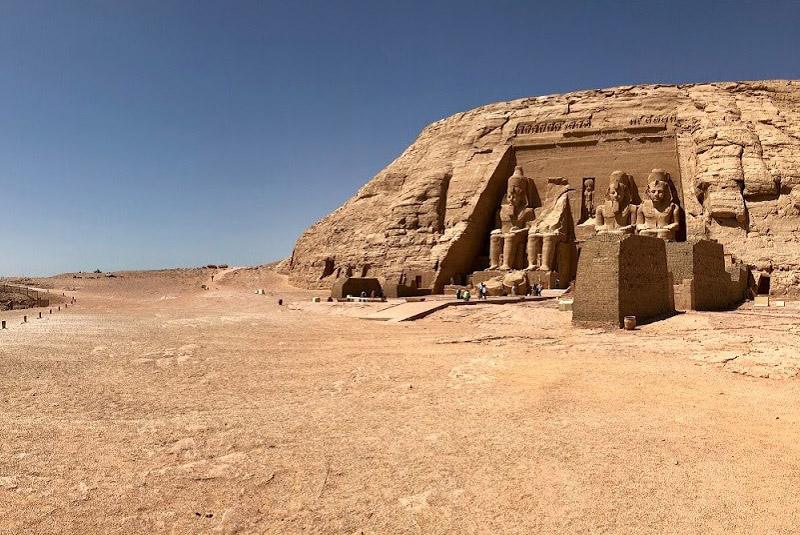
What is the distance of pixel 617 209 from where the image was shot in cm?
1945

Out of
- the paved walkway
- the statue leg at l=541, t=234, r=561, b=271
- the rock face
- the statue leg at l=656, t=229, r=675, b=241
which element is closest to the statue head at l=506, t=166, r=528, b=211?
the rock face

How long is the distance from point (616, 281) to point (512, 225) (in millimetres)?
11337

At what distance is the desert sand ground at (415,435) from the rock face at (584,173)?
9.68 metres

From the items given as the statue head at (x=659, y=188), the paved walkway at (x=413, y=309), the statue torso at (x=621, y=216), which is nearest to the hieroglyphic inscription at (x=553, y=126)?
the statue head at (x=659, y=188)

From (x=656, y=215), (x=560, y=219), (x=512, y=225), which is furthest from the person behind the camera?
(x=512, y=225)

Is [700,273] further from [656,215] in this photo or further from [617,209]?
[617,209]

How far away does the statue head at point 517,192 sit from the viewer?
2094cm

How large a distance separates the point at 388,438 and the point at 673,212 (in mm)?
17170

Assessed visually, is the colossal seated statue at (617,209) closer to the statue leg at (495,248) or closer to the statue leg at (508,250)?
the statue leg at (508,250)

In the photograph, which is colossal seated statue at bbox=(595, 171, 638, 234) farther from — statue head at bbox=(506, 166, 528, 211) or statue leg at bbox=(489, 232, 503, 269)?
statue leg at bbox=(489, 232, 503, 269)

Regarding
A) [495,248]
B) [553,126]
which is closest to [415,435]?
[495,248]

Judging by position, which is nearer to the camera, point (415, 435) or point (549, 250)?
point (415, 435)

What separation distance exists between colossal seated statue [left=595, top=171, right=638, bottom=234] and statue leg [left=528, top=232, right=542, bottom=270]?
2138 mm

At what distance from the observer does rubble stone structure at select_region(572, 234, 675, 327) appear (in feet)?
31.1
